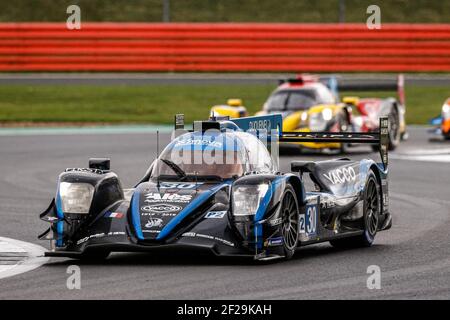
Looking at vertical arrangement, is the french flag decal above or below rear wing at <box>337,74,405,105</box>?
below

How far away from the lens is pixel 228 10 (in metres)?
40.6

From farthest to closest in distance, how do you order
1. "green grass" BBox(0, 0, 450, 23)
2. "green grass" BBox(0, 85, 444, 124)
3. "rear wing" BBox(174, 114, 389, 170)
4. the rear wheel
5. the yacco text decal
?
"green grass" BBox(0, 0, 450, 23) → "green grass" BBox(0, 85, 444, 124) → the rear wheel → "rear wing" BBox(174, 114, 389, 170) → the yacco text decal

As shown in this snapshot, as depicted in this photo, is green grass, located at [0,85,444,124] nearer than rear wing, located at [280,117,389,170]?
No

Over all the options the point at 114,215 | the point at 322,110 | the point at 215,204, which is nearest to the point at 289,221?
the point at 215,204

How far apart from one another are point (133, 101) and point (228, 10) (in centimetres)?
957

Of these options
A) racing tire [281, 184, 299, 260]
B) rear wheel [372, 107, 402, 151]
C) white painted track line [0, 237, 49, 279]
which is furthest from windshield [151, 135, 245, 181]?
rear wheel [372, 107, 402, 151]

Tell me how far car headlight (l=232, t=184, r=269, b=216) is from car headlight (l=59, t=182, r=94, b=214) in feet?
3.92

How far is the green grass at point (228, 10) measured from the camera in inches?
1576

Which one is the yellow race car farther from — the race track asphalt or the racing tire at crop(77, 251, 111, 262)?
the racing tire at crop(77, 251, 111, 262)

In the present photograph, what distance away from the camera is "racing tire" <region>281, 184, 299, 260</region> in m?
9.95

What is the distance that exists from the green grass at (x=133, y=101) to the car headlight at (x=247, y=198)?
63.4ft

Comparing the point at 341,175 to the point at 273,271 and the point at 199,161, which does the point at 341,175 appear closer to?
the point at 199,161

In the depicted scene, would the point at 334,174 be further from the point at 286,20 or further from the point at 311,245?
the point at 286,20
